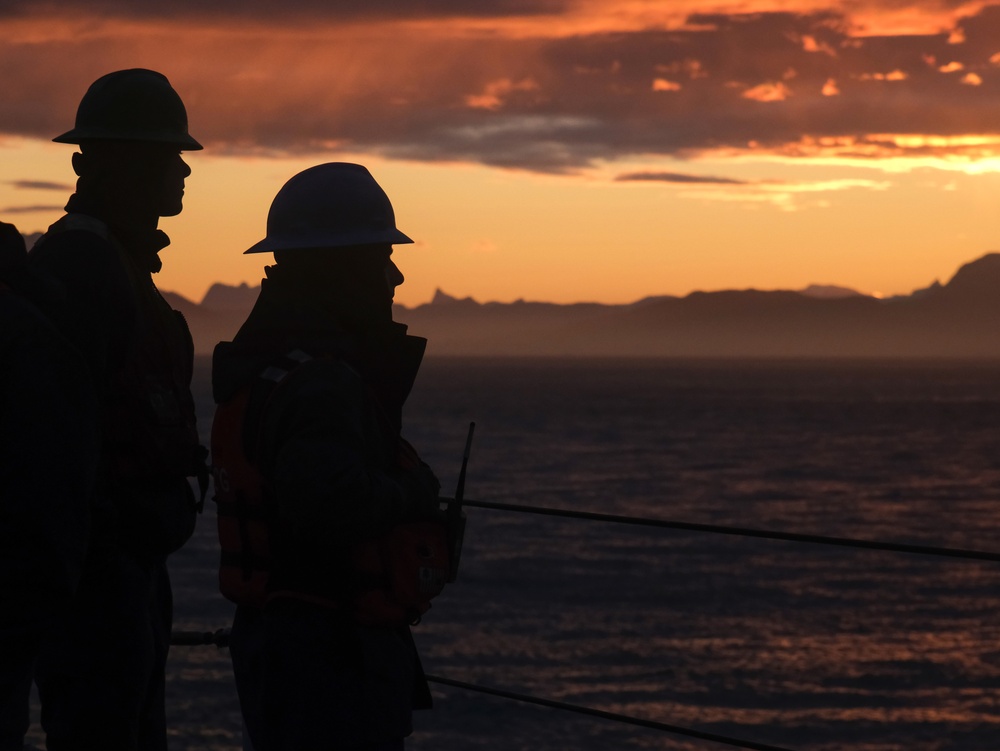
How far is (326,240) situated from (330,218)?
63 mm

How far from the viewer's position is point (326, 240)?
3.22 metres

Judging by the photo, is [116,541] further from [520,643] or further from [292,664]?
[520,643]

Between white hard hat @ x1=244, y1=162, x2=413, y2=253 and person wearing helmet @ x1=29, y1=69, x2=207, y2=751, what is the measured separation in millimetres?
465

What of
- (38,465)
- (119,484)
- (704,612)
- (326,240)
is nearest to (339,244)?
(326,240)

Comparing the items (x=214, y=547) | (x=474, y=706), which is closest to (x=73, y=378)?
(x=474, y=706)

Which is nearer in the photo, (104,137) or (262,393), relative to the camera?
(262,393)

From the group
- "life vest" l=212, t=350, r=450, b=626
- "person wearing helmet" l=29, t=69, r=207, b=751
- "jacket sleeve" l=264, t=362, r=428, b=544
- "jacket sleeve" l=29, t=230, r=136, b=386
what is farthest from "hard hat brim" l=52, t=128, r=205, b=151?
"jacket sleeve" l=264, t=362, r=428, b=544

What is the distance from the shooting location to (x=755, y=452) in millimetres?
135125

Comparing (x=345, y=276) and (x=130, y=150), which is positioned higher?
(x=130, y=150)

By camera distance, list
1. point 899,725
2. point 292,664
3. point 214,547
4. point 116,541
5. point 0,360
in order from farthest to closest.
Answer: point 214,547
point 899,725
point 116,541
point 292,664
point 0,360

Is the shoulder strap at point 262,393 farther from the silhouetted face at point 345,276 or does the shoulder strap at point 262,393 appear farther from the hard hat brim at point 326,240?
the hard hat brim at point 326,240

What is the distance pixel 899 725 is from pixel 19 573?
53.0 metres

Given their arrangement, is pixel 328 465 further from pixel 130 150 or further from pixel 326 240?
pixel 130 150

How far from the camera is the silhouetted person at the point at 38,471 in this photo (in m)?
2.26
